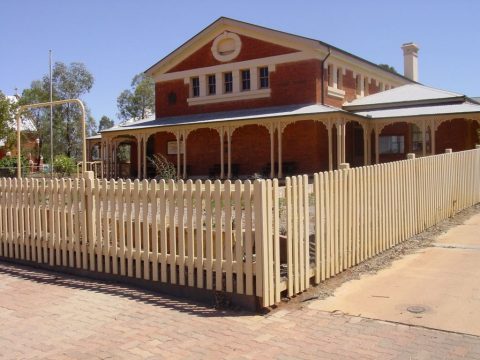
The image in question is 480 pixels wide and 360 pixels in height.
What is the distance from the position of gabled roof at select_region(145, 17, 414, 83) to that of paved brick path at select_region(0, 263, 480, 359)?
21.1 meters

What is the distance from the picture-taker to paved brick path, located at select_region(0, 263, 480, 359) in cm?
416

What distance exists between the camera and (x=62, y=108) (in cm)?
5712

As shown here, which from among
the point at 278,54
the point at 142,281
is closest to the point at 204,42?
the point at 278,54

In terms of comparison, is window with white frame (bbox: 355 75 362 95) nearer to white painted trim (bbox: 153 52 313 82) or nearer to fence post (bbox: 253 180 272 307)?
white painted trim (bbox: 153 52 313 82)

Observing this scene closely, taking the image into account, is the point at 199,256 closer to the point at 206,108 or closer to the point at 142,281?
the point at 142,281

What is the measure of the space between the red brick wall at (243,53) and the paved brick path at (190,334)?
2196 cm

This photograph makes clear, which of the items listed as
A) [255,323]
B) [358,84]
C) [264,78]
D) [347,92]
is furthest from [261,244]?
[358,84]

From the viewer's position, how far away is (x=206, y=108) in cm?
2886

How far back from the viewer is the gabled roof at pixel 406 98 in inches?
990

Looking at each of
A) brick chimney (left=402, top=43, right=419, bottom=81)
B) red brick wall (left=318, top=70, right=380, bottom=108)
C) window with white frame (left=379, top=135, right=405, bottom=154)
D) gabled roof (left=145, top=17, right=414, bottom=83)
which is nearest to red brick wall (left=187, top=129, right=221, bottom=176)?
gabled roof (left=145, top=17, right=414, bottom=83)

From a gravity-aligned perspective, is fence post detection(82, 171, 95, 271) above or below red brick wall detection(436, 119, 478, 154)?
below

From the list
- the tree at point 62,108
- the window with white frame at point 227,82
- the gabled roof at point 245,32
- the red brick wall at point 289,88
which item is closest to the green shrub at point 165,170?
the red brick wall at point 289,88

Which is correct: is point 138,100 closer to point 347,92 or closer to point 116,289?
point 347,92

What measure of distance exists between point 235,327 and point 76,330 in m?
1.52
